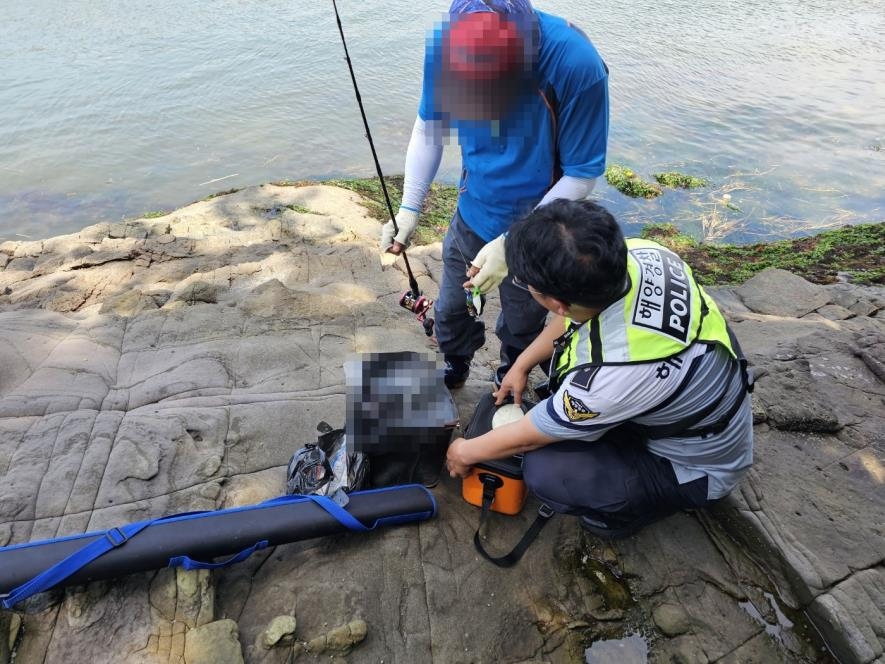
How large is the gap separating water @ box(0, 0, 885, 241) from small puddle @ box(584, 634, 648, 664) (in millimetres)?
6341

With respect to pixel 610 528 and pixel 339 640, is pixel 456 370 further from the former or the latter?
pixel 339 640

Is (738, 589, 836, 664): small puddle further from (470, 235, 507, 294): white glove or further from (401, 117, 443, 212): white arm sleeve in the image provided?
(401, 117, 443, 212): white arm sleeve

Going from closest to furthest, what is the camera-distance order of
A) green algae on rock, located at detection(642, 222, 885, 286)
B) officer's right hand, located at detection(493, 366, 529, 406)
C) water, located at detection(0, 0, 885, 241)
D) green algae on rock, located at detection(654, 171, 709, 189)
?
officer's right hand, located at detection(493, 366, 529, 406) → green algae on rock, located at detection(642, 222, 885, 286) → water, located at detection(0, 0, 885, 241) → green algae on rock, located at detection(654, 171, 709, 189)

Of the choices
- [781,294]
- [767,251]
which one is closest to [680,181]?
[767,251]

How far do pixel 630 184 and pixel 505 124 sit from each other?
6.63 metres

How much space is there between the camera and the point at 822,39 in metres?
13.4

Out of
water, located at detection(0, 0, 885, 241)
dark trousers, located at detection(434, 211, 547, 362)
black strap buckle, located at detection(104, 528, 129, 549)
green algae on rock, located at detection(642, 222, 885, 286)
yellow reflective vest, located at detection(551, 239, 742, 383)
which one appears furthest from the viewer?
water, located at detection(0, 0, 885, 241)

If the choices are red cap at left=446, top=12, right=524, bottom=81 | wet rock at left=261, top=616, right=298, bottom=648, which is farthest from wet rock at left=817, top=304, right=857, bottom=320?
wet rock at left=261, top=616, right=298, bottom=648

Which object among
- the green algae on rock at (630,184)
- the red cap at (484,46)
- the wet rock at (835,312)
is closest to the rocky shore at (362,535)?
the wet rock at (835,312)

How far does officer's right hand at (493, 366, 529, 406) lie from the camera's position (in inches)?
103

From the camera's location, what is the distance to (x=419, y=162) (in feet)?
9.30

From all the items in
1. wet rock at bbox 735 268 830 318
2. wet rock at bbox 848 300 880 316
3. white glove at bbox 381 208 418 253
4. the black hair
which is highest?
the black hair

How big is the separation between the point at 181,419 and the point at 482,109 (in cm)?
216

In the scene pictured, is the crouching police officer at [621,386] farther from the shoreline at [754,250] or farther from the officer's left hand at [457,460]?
the shoreline at [754,250]
